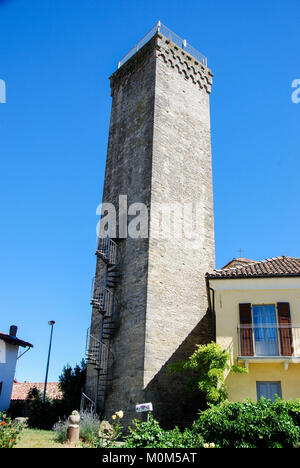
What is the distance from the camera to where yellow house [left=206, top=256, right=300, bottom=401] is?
587 inches

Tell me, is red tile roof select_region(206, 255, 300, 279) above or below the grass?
above

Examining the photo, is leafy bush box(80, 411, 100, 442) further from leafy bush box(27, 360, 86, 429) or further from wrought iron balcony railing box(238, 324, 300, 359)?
wrought iron balcony railing box(238, 324, 300, 359)

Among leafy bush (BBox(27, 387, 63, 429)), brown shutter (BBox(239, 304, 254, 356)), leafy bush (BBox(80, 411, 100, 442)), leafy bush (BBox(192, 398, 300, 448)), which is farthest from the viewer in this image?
leafy bush (BBox(27, 387, 63, 429))

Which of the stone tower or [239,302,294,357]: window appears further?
the stone tower

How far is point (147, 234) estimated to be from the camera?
61.2 feet

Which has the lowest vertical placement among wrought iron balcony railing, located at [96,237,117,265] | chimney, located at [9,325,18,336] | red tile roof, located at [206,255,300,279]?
chimney, located at [9,325,18,336]

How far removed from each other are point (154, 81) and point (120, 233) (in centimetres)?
770

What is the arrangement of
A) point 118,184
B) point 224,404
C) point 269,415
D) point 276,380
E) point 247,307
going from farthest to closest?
point 118,184, point 247,307, point 276,380, point 224,404, point 269,415

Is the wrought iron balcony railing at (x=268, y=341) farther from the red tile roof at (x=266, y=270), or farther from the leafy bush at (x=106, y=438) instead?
the leafy bush at (x=106, y=438)

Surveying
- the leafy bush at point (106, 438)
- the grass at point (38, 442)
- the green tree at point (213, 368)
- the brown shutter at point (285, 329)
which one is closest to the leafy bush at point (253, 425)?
the leafy bush at point (106, 438)

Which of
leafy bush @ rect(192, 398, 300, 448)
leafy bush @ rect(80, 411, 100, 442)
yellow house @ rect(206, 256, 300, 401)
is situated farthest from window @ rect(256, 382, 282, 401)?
leafy bush @ rect(80, 411, 100, 442)

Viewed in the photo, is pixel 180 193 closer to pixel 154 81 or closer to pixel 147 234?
pixel 147 234

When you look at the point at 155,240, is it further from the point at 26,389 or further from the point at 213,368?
the point at 26,389
